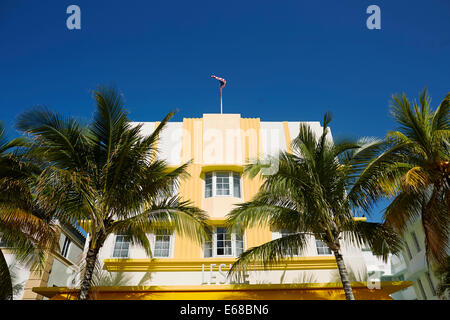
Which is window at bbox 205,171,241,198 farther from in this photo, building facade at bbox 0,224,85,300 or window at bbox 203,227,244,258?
building facade at bbox 0,224,85,300

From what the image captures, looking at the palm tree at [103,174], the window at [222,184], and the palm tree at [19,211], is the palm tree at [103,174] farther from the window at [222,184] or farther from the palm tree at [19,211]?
the window at [222,184]

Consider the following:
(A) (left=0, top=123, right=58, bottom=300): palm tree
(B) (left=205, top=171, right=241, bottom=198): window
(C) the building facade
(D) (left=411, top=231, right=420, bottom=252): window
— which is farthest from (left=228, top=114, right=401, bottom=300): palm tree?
(D) (left=411, top=231, right=420, bottom=252): window

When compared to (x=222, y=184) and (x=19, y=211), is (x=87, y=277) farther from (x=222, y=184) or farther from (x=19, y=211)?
(x=222, y=184)

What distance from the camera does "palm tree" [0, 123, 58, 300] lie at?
934cm

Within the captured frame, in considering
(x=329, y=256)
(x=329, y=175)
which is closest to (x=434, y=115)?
(x=329, y=175)

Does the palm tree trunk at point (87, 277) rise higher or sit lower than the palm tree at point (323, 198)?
lower

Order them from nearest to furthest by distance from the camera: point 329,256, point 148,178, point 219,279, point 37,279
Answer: point 148,178 < point 219,279 < point 329,256 < point 37,279

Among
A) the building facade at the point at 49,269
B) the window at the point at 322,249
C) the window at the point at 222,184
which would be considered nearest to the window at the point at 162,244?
the window at the point at 222,184

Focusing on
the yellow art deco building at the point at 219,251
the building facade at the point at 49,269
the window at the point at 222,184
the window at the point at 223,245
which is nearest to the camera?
the yellow art deco building at the point at 219,251

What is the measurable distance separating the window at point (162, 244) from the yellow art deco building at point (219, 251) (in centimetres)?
5

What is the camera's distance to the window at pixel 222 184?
1589cm

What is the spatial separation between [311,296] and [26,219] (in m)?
9.93
